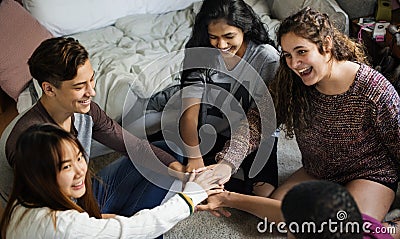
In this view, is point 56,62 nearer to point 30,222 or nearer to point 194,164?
point 30,222

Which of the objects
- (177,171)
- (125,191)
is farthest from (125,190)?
A: (177,171)

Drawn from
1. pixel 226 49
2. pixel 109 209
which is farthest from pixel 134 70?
pixel 109 209

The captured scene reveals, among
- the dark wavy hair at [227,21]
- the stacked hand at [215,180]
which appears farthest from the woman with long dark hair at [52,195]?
the dark wavy hair at [227,21]

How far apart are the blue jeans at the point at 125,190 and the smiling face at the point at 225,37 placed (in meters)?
0.48

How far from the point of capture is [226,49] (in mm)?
1842

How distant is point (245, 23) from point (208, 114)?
0.36 metres

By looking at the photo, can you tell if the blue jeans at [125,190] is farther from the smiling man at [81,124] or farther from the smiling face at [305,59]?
the smiling face at [305,59]

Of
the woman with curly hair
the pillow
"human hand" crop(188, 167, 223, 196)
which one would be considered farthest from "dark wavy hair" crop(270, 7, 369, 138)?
the pillow

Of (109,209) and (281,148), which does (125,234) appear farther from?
(281,148)

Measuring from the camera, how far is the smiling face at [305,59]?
61.4 inches

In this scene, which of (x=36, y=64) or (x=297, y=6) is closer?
(x=36, y=64)

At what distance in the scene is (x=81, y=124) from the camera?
1.68 meters

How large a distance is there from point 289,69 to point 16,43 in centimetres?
130

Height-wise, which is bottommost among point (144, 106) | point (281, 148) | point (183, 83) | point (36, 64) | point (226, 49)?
point (281, 148)
